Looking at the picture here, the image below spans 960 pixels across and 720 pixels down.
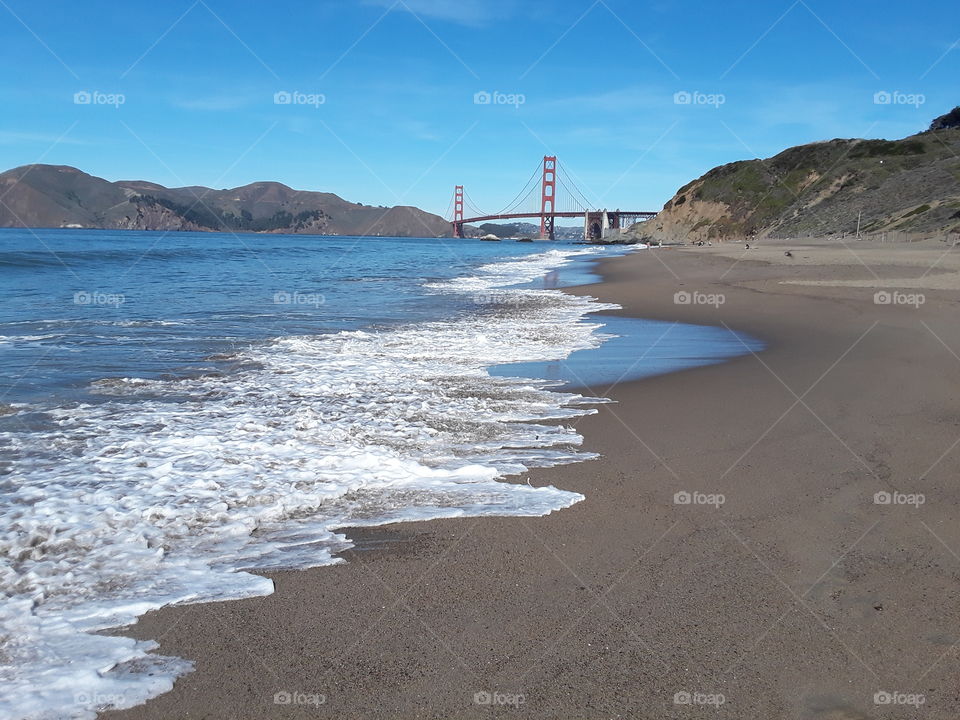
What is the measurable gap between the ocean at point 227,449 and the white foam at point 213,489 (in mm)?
12

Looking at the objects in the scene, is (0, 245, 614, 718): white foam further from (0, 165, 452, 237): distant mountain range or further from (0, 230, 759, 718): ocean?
(0, 165, 452, 237): distant mountain range

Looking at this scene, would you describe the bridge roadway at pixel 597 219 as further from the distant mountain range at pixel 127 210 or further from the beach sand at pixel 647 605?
the beach sand at pixel 647 605

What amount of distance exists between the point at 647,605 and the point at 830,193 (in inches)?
2352

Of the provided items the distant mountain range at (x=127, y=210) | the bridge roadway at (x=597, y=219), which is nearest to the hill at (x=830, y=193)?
the bridge roadway at (x=597, y=219)

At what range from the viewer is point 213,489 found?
3.94 m

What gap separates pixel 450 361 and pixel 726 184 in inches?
2920

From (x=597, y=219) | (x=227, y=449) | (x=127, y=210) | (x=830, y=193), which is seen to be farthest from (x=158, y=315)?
(x=127, y=210)

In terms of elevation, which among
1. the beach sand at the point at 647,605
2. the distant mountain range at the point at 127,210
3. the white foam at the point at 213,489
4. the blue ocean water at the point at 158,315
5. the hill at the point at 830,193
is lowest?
the beach sand at the point at 647,605

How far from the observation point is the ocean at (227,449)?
271 cm

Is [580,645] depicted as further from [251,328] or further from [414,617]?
[251,328]

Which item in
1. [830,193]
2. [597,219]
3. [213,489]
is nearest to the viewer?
[213,489]

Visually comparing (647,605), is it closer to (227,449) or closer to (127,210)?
(227,449)

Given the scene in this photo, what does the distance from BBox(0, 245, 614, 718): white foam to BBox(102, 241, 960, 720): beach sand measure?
20 cm

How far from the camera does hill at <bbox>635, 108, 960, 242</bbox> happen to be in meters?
37.1
